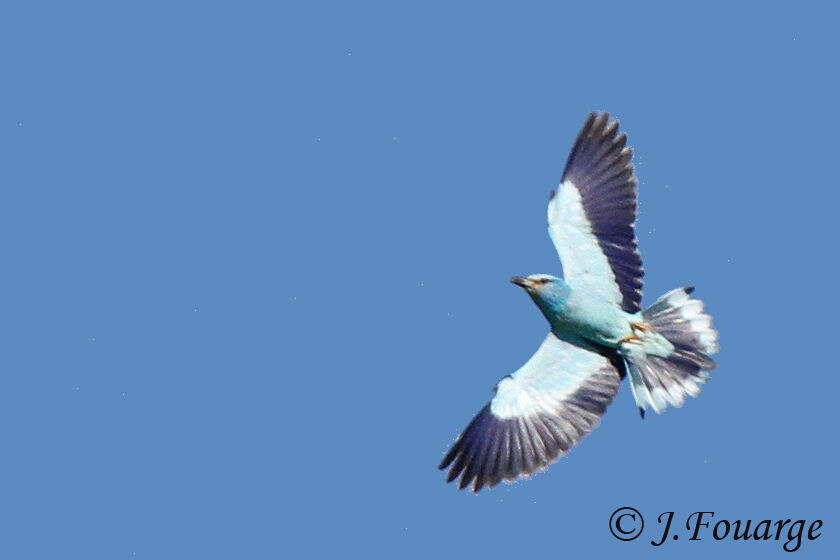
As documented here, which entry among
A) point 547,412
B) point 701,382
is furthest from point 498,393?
point 701,382

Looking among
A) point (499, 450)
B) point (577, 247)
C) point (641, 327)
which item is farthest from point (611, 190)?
point (499, 450)

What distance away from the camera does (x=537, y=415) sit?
12.0 meters

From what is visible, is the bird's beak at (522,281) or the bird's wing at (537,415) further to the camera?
the bird's beak at (522,281)

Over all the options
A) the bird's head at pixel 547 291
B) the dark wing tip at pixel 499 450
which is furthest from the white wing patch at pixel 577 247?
the dark wing tip at pixel 499 450

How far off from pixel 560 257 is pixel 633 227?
0.53m

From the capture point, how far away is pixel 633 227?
12.0 m

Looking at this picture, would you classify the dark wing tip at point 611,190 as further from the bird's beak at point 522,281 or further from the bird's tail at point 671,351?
the bird's beak at point 522,281

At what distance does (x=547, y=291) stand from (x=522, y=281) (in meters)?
0.18

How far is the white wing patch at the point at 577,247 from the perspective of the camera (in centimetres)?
1202

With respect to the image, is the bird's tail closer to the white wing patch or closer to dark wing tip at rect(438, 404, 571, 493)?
the white wing patch

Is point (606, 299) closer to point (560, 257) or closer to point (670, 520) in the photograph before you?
point (560, 257)

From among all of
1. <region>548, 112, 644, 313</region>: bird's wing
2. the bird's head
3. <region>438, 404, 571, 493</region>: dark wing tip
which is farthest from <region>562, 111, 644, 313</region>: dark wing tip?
<region>438, 404, 571, 493</region>: dark wing tip

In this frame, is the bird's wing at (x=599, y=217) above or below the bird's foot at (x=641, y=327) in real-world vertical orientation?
above

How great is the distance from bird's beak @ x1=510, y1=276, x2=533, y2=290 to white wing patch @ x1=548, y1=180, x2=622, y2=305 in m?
0.30
